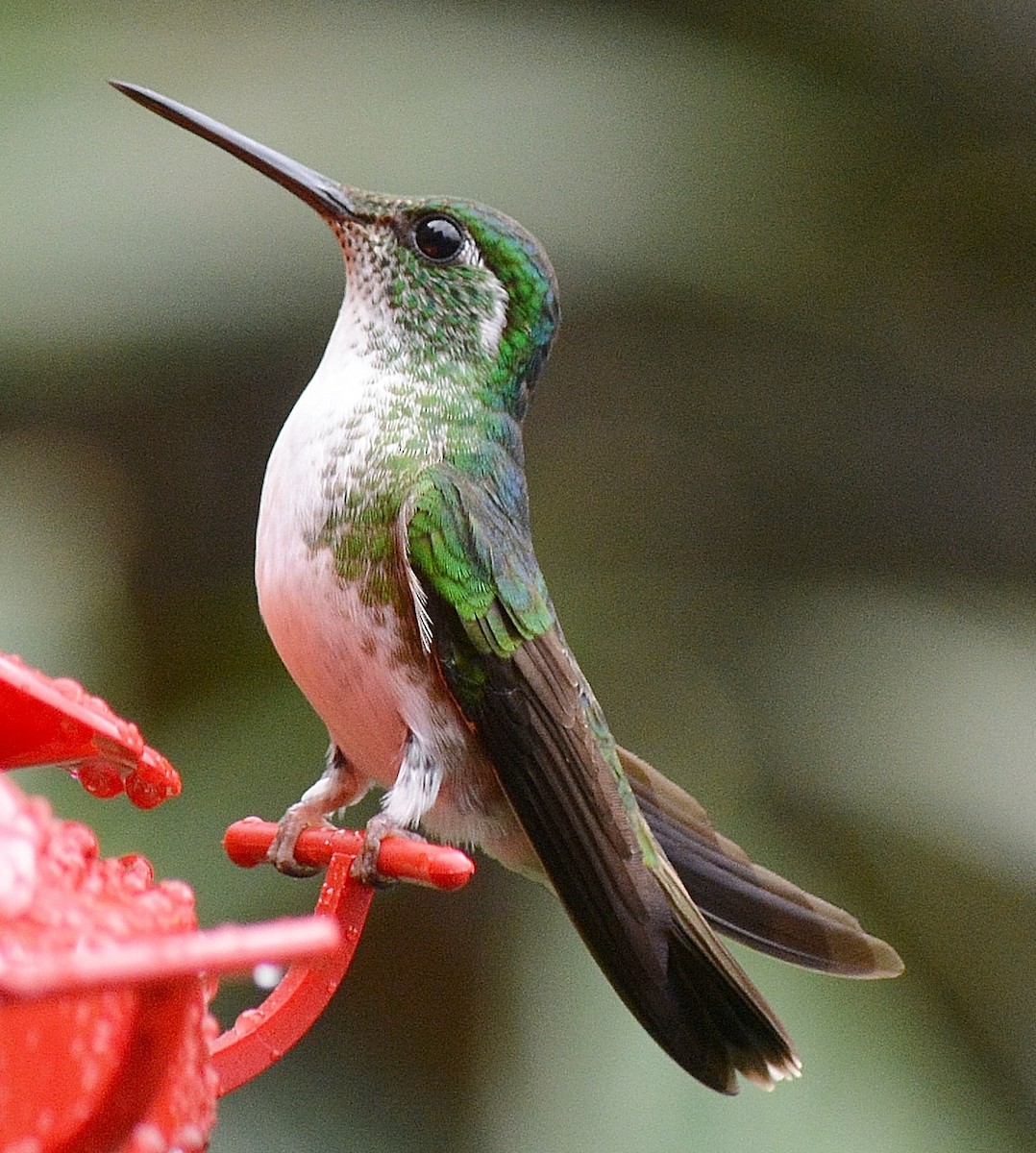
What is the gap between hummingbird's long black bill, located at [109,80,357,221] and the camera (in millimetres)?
1465

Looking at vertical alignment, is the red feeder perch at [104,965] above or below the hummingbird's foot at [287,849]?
above

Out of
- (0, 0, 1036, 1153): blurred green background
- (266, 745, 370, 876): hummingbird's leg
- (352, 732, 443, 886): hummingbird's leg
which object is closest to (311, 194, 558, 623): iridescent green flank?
(352, 732, 443, 886): hummingbird's leg

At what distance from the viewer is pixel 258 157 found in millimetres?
1567

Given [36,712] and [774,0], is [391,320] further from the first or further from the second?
[774,0]

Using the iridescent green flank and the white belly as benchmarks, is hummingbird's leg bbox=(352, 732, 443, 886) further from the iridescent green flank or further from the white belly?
the iridescent green flank

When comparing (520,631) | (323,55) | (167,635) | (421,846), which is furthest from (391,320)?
(323,55)

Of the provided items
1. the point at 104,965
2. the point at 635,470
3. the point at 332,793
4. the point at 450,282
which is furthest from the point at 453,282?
the point at 635,470

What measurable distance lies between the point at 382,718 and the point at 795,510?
1830 mm

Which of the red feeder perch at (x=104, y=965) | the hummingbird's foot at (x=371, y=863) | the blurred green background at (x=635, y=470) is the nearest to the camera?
the red feeder perch at (x=104, y=965)

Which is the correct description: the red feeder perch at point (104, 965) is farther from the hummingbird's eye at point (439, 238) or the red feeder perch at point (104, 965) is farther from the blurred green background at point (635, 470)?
the blurred green background at point (635, 470)

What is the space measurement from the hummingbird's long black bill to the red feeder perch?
0.62 m

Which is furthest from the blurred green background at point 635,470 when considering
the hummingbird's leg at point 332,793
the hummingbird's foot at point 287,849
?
the hummingbird's foot at point 287,849

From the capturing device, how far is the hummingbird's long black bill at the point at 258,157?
1465 millimetres

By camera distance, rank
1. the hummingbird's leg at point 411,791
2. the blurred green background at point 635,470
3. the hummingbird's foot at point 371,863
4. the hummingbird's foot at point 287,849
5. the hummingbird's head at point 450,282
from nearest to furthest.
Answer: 1. the hummingbird's foot at point 371,863
2. the hummingbird's foot at point 287,849
3. the hummingbird's leg at point 411,791
4. the hummingbird's head at point 450,282
5. the blurred green background at point 635,470
